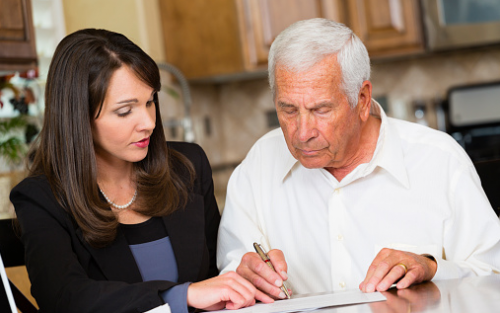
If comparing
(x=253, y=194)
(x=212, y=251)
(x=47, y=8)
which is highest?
(x=47, y=8)

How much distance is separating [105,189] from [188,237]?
10.3 inches

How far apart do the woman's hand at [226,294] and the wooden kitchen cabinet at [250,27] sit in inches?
106

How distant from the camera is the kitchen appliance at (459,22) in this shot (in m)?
3.63

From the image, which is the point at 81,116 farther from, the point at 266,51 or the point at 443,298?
the point at 266,51

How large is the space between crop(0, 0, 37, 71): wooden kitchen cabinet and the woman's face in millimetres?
948

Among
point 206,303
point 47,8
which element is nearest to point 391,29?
point 47,8

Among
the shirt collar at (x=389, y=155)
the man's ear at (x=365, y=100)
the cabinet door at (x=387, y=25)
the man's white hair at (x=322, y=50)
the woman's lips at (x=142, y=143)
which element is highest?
the cabinet door at (x=387, y=25)

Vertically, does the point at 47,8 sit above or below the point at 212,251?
above

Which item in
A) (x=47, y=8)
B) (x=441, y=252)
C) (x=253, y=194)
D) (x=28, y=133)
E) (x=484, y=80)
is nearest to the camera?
(x=441, y=252)

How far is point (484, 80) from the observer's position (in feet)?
13.1

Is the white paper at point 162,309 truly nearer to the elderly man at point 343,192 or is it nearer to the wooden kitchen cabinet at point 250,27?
the elderly man at point 343,192

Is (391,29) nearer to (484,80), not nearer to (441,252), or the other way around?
(484,80)

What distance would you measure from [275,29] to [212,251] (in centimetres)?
231

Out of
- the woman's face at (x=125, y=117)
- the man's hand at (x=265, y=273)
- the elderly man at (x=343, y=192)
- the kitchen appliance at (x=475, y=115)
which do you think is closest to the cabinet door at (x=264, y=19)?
the kitchen appliance at (x=475, y=115)
